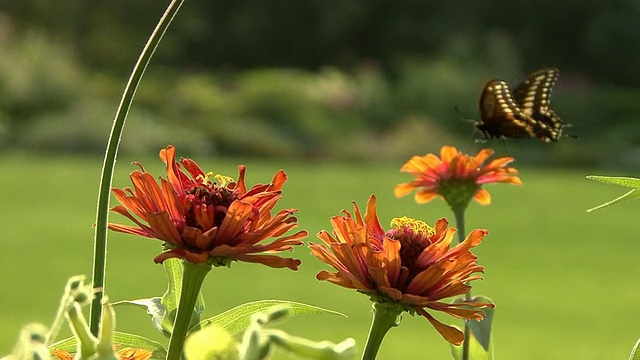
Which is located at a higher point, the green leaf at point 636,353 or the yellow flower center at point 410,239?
the yellow flower center at point 410,239

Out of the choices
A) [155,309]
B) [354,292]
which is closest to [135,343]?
[155,309]

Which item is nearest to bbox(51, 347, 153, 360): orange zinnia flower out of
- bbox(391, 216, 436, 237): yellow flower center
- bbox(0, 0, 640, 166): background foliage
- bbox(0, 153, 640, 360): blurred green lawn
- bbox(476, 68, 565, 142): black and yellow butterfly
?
bbox(391, 216, 436, 237): yellow flower center

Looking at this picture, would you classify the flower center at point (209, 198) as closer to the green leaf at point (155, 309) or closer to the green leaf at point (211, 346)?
the green leaf at point (155, 309)

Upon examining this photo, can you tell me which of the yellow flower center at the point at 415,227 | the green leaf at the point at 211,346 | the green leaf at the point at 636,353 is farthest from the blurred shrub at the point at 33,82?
the green leaf at the point at 211,346

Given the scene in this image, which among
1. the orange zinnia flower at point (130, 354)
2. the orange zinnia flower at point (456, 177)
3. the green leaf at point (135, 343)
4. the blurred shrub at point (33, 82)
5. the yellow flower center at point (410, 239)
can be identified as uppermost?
the blurred shrub at point (33, 82)

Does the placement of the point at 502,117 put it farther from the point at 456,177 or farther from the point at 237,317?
the point at 237,317

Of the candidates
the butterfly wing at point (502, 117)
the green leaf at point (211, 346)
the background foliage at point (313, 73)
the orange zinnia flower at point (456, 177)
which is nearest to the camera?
the green leaf at point (211, 346)
